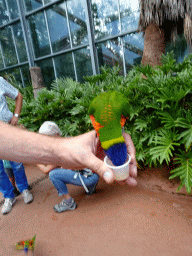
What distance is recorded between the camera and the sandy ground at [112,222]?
161 cm

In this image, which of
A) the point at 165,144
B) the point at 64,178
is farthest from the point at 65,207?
the point at 165,144

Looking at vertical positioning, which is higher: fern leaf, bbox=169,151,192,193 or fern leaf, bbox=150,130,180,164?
fern leaf, bbox=150,130,180,164

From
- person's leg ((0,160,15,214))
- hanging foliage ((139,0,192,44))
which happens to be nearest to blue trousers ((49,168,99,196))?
person's leg ((0,160,15,214))

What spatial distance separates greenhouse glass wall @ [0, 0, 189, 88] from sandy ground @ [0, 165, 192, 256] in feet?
14.3

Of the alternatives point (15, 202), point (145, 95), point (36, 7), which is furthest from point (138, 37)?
point (15, 202)

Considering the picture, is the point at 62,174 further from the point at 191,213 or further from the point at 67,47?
the point at 67,47

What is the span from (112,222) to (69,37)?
6.38 metres

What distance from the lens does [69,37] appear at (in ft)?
21.2

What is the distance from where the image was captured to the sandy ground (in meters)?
1.61

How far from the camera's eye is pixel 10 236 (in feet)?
6.39

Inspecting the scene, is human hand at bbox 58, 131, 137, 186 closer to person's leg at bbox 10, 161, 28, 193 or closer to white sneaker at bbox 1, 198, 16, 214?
person's leg at bbox 10, 161, 28, 193

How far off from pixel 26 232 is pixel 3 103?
1.56m

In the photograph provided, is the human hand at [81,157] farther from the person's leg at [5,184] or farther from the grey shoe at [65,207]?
the person's leg at [5,184]

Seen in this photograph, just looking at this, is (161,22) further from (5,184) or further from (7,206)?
(7,206)
